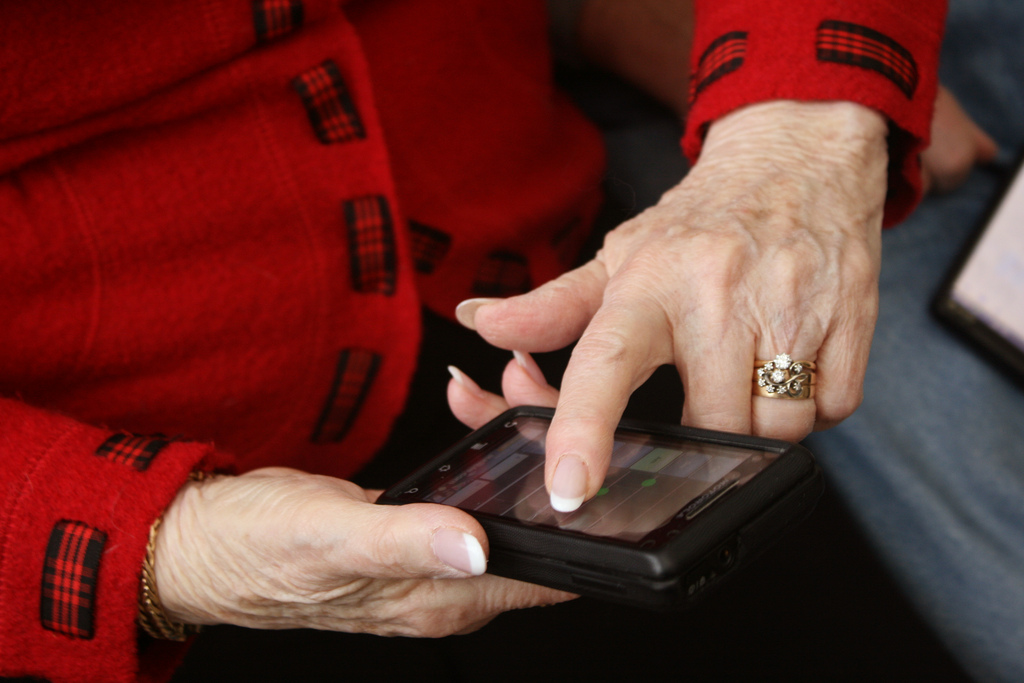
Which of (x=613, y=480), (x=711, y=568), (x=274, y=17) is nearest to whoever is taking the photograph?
(x=711, y=568)

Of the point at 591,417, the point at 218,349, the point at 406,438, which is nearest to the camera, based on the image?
the point at 591,417

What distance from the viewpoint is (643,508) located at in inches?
17.3

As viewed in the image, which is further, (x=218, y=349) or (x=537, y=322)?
(x=218, y=349)

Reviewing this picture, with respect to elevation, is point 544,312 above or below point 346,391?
above

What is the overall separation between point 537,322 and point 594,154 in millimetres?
432

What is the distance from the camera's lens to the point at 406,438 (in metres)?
0.77

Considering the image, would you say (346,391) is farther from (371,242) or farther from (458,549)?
(458,549)

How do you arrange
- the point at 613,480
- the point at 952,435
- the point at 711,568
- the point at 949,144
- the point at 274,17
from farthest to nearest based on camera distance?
1. the point at 949,144
2. the point at 952,435
3. the point at 274,17
4. the point at 613,480
5. the point at 711,568

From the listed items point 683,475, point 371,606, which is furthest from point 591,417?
point 371,606

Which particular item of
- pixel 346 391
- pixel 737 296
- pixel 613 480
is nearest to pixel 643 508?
pixel 613 480

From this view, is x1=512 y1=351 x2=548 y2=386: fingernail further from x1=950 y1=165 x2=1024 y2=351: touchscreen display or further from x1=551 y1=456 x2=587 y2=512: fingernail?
x1=950 y1=165 x2=1024 y2=351: touchscreen display

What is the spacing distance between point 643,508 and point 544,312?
16cm

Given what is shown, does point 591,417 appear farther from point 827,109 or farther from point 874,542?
point 874,542

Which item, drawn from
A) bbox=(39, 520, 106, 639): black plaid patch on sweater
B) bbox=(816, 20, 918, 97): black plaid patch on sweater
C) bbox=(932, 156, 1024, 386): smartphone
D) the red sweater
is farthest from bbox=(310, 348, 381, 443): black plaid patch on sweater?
bbox=(932, 156, 1024, 386): smartphone
